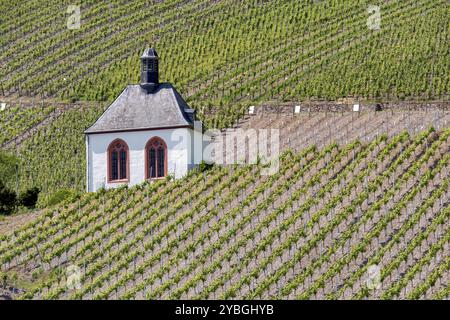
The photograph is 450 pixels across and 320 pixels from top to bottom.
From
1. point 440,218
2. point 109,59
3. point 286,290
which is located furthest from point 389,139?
point 109,59

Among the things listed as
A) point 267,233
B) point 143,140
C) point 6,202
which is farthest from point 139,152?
point 267,233

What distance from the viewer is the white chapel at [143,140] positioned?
3100 inches

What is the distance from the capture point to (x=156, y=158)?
79.1 m

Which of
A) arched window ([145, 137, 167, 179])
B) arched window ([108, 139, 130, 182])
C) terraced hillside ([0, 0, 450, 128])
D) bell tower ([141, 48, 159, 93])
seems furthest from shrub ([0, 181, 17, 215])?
terraced hillside ([0, 0, 450, 128])

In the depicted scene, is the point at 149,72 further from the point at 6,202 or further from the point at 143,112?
the point at 6,202

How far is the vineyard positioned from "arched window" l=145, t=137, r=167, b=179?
3.87 ft

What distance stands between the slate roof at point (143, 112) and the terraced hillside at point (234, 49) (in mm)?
5350

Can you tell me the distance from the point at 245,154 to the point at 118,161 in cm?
615

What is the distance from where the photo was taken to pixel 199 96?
93.2 meters

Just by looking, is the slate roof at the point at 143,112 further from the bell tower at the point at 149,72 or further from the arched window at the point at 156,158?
the arched window at the point at 156,158

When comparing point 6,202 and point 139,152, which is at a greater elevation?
point 139,152

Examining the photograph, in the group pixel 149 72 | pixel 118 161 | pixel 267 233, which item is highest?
pixel 149 72

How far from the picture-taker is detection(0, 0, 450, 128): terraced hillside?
9088 cm

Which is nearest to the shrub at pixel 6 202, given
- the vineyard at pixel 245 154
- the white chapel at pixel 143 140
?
the vineyard at pixel 245 154
